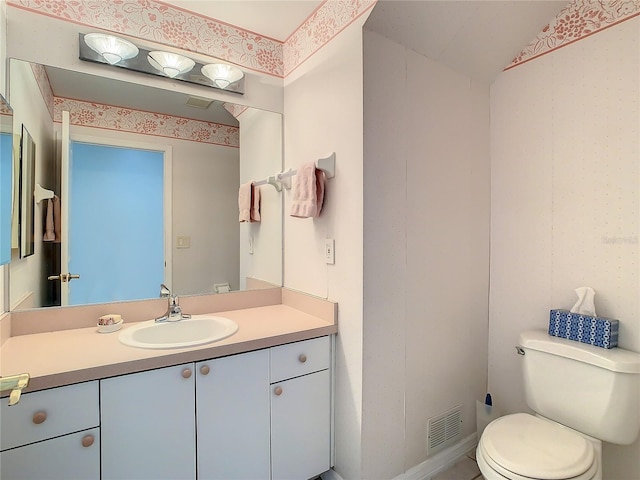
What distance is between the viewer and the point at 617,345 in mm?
1459

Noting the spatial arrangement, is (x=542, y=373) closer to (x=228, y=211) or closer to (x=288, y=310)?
(x=288, y=310)

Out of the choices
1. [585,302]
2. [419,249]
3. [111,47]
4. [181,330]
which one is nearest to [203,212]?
[181,330]

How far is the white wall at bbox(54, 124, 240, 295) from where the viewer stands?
1812mm

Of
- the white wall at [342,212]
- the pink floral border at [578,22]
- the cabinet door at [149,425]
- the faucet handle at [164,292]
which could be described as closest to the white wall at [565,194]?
the pink floral border at [578,22]

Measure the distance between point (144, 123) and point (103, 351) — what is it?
3.67 ft

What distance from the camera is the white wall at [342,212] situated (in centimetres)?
148

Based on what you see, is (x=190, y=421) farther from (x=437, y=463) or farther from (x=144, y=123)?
(x=144, y=123)

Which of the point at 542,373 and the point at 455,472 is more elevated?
the point at 542,373

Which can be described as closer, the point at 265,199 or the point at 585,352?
the point at 585,352

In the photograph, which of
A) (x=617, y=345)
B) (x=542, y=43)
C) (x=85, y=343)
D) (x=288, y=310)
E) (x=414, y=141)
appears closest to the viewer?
(x=85, y=343)

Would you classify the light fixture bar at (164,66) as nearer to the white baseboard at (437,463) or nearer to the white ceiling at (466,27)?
the white ceiling at (466,27)

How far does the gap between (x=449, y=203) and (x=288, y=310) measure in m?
1.04

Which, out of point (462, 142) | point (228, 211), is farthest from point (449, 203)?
point (228, 211)

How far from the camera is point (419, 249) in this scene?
1659mm
